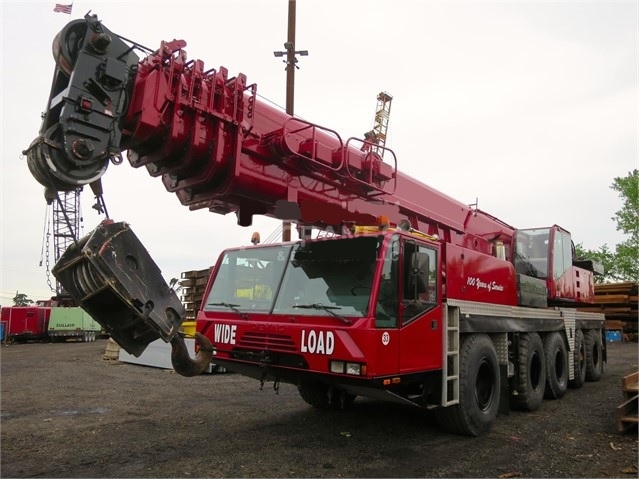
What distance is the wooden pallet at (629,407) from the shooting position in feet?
19.2

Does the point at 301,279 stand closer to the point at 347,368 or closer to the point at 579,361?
the point at 347,368

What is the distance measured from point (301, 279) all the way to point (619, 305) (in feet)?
67.2

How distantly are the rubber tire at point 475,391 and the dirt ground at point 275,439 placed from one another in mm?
199

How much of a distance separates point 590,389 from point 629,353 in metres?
8.81

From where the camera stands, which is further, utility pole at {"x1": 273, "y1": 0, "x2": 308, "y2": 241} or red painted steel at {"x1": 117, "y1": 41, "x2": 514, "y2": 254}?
utility pole at {"x1": 273, "y1": 0, "x2": 308, "y2": 241}

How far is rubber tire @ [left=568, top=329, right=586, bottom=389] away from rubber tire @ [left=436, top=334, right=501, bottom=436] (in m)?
4.09

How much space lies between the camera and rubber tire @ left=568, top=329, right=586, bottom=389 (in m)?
9.68

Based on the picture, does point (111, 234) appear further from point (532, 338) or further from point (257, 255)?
point (532, 338)

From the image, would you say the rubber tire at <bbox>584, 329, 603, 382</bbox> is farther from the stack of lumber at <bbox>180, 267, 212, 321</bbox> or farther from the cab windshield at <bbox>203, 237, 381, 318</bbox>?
the stack of lumber at <bbox>180, 267, 212, 321</bbox>

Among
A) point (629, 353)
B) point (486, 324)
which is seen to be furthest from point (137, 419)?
point (629, 353)

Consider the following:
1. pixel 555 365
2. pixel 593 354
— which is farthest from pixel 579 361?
pixel 555 365

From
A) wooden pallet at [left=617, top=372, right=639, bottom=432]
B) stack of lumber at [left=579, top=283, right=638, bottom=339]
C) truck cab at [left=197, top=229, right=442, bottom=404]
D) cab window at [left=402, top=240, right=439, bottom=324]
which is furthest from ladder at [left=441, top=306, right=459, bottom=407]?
stack of lumber at [left=579, top=283, right=638, bottom=339]

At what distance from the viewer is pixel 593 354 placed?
1087 centimetres

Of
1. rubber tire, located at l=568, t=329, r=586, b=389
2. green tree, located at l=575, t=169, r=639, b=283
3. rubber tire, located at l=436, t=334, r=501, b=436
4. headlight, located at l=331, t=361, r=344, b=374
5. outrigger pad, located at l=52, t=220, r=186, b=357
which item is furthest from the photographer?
green tree, located at l=575, t=169, r=639, b=283
